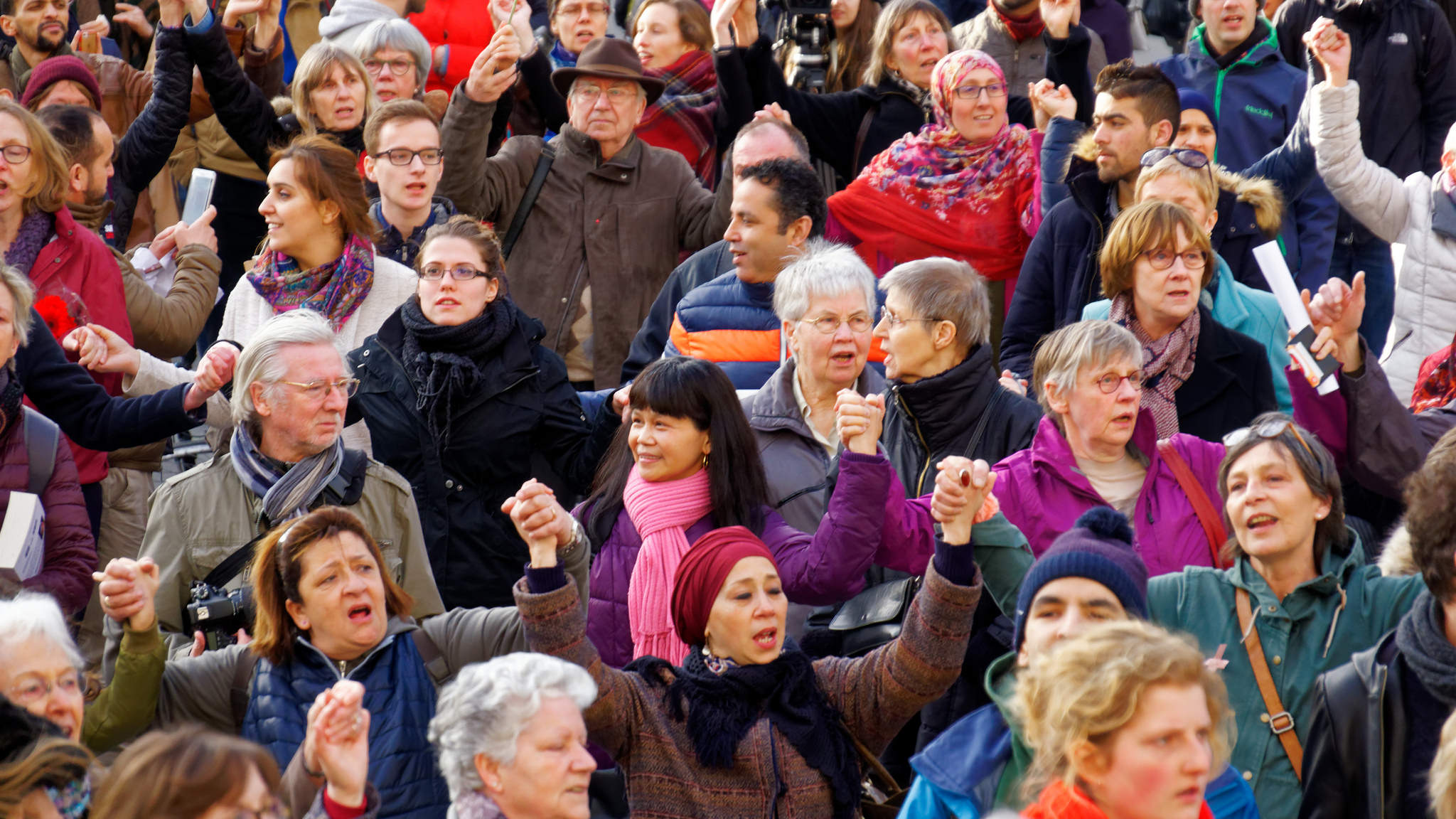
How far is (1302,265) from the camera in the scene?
272 inches

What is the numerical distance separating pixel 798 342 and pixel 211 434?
2062 mm

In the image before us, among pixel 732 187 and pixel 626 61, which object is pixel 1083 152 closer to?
pixel 732 187

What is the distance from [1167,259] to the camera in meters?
5.36

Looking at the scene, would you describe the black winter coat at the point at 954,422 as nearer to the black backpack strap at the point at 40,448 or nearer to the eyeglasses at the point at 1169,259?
the eyeglasses at the point at 1169,259

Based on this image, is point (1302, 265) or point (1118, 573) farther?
point (1302, 265)

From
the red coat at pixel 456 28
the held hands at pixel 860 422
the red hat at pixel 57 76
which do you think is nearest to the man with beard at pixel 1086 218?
the held hands at pixel 860 422

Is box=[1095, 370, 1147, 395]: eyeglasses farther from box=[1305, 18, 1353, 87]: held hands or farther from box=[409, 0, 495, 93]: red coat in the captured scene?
box=[409, 0, 495, 93]: red coat

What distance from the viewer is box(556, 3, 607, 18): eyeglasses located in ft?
26.3

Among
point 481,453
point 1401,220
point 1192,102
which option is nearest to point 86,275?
point 481,453

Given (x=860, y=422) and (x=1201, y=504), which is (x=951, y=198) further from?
(x=860, y=422)

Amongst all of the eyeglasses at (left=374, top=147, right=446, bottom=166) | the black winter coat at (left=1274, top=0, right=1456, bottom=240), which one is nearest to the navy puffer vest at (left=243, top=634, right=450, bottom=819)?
the eyeglasses at (left=374, top=147, right=446, bottom=166)

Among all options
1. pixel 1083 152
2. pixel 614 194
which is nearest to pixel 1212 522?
pixel 1083 152

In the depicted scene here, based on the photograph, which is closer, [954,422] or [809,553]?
[809,553]

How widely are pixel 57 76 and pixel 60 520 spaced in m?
2.71
